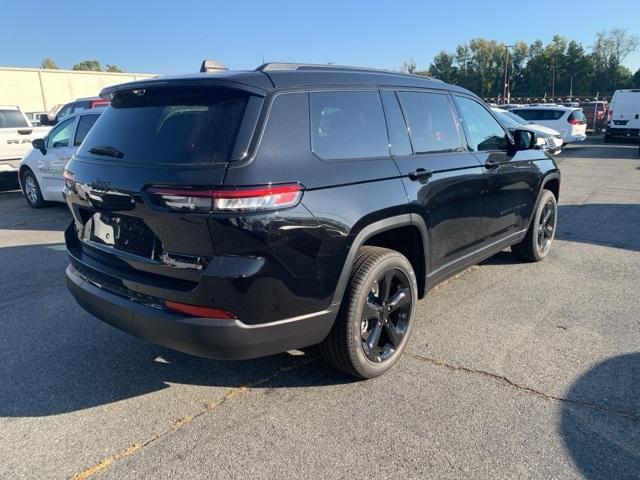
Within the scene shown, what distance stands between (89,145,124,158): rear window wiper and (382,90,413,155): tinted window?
168 centimetres

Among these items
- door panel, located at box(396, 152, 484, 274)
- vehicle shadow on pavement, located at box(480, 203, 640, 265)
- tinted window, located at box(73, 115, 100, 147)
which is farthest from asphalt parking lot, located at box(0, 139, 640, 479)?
tinted window, located at box(73, 115, 100, 147)

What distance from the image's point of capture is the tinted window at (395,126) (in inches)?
133

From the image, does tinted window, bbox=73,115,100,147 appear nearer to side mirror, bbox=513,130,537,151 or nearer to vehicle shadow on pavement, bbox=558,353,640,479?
side mirror, bbox=513,130,537,151

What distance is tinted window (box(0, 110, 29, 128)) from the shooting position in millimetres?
12391

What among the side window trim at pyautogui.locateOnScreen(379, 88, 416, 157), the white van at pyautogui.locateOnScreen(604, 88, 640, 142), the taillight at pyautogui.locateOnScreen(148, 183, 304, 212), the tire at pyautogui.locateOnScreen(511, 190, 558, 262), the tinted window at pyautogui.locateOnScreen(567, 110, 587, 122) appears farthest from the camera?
the white van at pyautogui.locateOnScreen(604, 88, 640, 142)

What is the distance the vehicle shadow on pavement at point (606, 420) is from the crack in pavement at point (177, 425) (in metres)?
1.64

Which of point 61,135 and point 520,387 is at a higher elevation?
point 61,135

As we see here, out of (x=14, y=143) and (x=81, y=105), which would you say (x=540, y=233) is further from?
(x=81, y=105)

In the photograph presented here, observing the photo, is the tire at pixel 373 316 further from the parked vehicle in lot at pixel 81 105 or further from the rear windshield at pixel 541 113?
the rear windshield at pixel 541 113

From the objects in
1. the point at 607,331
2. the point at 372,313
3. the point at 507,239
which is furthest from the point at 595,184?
the point at 372,313

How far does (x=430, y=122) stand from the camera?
3799 mm

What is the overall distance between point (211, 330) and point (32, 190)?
882 centimetres

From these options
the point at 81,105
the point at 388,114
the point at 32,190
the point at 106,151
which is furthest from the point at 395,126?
the point at 81,105

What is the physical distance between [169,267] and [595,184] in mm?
11767
